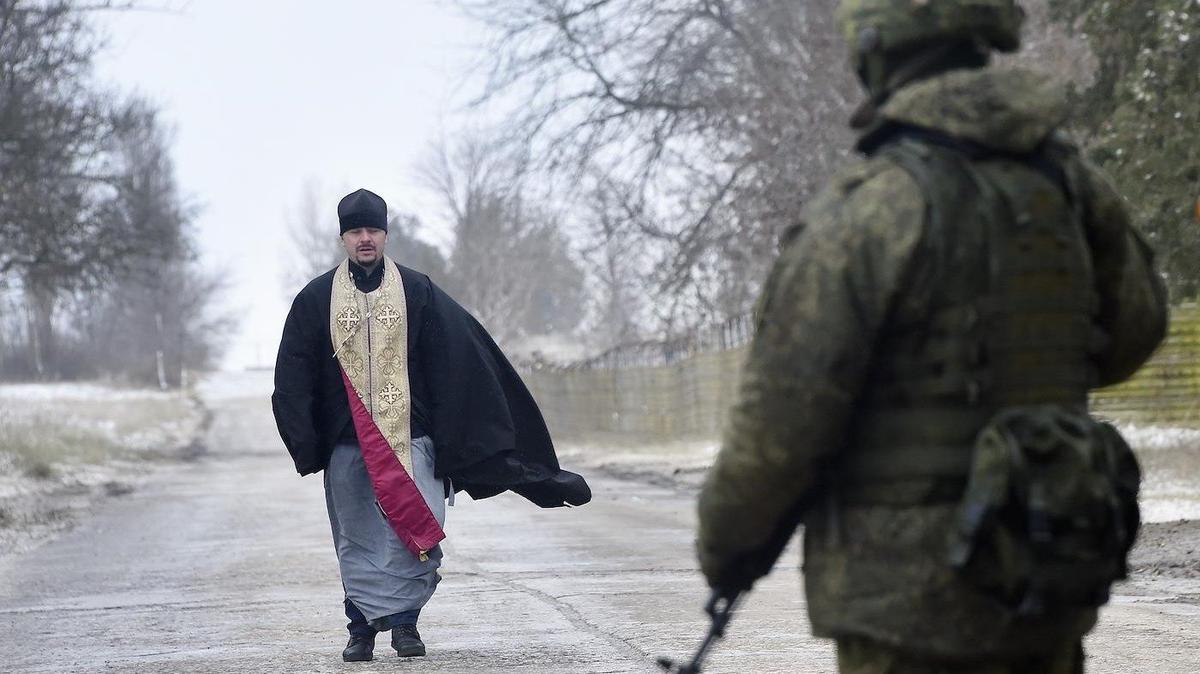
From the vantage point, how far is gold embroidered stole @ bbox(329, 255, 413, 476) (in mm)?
8391

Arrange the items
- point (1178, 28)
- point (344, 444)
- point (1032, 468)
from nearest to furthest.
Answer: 1. point (1032, 468)
2. point (344, 444)
3. point (1178, 28)

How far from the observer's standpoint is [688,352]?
33562 mm

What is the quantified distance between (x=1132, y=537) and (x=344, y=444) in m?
5.42

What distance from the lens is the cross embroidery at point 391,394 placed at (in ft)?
27.6

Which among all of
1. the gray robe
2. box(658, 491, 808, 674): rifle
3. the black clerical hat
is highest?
the black clerical hat

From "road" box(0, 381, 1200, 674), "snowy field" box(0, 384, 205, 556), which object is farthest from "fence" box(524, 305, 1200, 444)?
"snowy field" box(0, 384, 205, 556)

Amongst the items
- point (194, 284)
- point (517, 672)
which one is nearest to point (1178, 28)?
point (517, 672)

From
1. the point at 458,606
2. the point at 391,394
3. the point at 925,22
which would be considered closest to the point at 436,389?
the point at 391,394

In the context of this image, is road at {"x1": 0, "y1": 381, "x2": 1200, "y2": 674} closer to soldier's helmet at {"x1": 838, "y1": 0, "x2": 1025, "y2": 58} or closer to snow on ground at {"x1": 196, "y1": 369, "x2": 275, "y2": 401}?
soldier's helmet at {"x1": 838, "y1": 0, "x2": 1025, "y2": 58}

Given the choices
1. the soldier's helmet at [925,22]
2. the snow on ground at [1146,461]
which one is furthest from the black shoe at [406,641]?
the snow on ground at [1146,461]

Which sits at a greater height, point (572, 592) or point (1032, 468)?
point (1032, 468)

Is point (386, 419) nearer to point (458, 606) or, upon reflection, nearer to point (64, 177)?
point (458, 606)

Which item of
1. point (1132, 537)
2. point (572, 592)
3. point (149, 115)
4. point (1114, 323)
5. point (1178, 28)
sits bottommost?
point (572, 592)

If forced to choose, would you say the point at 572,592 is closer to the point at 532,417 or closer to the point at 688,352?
the point at 532,417
